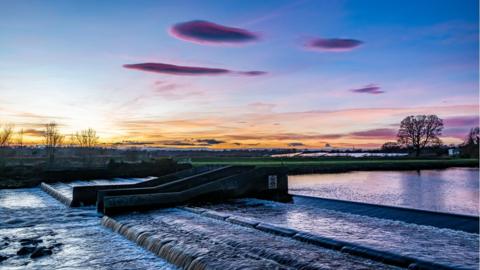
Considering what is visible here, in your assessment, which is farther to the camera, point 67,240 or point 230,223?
point 230,223

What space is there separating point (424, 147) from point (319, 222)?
84.0 meters

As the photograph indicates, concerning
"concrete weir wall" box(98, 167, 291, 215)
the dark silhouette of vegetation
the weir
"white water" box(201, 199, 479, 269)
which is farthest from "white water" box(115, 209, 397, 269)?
the dark silhouette of vegetation

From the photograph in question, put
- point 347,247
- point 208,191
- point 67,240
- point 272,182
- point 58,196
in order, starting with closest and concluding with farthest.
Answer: point 347,247
point 67,240
point 208,191
point 272,182
point 58,196

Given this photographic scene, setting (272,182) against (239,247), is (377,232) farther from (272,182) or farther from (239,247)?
(272,182)

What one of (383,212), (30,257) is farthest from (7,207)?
(383,212)

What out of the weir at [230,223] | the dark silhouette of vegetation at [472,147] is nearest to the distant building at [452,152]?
the dark silhouette of vegetation at [472,147]

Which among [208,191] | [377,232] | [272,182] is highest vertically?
[272,182]

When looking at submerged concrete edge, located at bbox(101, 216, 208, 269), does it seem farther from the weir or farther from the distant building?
the distant building

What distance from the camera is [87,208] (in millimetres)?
21484

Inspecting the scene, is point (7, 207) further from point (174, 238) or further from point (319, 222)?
point (319, 222)

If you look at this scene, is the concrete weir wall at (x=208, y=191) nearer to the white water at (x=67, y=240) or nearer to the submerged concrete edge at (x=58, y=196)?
the white water at (x=67, y=240)

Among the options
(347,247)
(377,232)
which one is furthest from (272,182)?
(347,247)

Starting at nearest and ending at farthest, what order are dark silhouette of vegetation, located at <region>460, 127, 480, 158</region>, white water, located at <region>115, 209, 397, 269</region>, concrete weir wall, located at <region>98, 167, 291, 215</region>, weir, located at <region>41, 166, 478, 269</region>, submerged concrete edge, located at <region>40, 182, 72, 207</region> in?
white water, located at <region>115, 209, 397, 269</region>, weir, located at <region>41, 166, 478, 269</region>, concrete weir wall, located at <region>98, 167, 291, 215</region>, submerged concrete edge, located at <region>40, 182, 72, 207</region>, dark silhouette of vegetation, located at <region>460, 127, 480, 158</region>

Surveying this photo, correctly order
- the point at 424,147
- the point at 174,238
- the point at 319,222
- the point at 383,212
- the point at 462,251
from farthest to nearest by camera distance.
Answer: the point at 424,147 < the point at 383,212 < the point at 319,222 < the point at 174,238 < the point at 462,251
